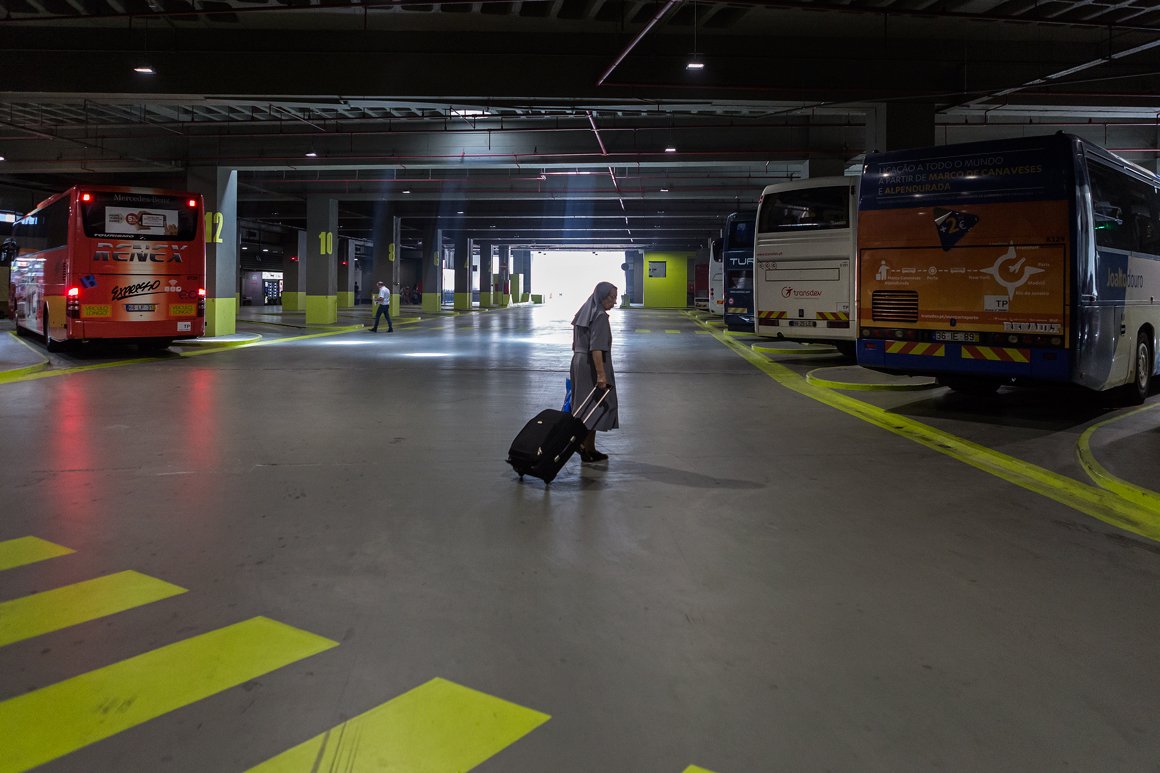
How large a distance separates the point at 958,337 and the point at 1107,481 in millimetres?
4380

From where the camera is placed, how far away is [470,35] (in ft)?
55.7

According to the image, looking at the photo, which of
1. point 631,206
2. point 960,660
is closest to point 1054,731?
point 960,660

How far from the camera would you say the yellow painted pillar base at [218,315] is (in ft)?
86.1

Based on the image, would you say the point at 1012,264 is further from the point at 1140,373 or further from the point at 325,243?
the point at 325,243

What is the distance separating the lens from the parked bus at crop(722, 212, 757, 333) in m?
28.7

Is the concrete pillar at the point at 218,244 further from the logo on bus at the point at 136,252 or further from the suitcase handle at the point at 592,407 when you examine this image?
the suitcase handle at the point at 592,407

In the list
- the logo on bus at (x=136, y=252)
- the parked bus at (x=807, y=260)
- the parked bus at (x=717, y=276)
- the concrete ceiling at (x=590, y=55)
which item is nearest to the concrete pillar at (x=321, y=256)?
the parked bus at (x=717, y=276)

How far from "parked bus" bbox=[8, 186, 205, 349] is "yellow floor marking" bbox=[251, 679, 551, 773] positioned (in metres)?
17.8

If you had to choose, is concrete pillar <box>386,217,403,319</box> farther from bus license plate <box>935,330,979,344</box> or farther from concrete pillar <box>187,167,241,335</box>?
bus license plate <box>935,330,979,344</box>

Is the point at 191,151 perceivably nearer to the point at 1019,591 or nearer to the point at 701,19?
the point at 701,19

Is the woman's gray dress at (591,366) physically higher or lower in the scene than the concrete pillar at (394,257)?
lower

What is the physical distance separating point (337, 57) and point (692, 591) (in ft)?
49.5

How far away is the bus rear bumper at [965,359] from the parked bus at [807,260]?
5439 mm

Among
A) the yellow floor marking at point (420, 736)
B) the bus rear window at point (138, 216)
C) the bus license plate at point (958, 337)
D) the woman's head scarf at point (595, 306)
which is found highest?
the bus rear window at point (138, 216)
